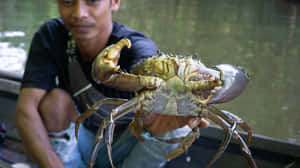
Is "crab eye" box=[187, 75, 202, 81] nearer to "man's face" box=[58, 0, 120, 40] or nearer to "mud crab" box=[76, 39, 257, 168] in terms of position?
"mud crab" box=[76, 39, 257, 168]

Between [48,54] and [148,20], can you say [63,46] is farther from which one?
[148,20]

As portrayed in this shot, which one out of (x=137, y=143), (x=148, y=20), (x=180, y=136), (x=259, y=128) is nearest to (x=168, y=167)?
(x=137, y=143)

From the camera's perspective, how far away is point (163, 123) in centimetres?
133

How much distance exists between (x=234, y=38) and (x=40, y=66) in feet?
18.2

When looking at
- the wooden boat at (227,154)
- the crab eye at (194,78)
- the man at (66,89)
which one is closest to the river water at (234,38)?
the wooden boat at (227,154)

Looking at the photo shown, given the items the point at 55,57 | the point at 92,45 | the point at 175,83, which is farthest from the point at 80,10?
the point at 175,83

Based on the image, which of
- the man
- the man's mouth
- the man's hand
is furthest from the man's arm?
the man's hand

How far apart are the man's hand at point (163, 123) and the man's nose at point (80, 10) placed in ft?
1.93

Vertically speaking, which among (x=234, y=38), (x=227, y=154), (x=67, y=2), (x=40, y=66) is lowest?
(x=227, y=154)

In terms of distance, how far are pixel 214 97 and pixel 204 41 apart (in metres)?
5.60

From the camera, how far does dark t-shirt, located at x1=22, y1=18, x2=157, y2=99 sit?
167 centimetres

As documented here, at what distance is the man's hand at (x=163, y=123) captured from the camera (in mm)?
1231

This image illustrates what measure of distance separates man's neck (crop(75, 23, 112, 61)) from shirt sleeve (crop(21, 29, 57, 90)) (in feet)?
0.56

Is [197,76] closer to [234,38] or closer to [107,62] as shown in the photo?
[107,62]
